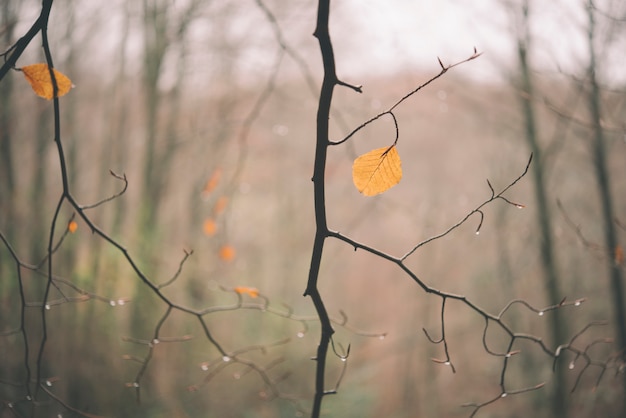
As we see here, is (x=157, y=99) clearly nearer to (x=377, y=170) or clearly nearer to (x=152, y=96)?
(x=152, y=96)

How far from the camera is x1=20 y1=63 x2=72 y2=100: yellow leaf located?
99 cm

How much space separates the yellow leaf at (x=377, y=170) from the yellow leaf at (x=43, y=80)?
636 mm

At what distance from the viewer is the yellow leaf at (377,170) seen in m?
0.85

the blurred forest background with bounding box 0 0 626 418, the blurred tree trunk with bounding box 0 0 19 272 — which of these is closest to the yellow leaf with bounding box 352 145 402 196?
the blurred forest background with bounding box 0 0 626 418

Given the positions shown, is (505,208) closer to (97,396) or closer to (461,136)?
(461,136)

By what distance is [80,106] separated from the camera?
5246 millimetres

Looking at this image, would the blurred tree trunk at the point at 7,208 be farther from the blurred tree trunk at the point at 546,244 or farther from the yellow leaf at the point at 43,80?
the blurred tree trunk at the point at 546,244

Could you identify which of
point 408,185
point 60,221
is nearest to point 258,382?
point 60,221

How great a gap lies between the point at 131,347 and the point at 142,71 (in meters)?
3.04

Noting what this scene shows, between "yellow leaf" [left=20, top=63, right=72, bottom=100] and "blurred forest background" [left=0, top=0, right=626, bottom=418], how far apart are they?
51 cm

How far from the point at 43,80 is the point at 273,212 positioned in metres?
10.3

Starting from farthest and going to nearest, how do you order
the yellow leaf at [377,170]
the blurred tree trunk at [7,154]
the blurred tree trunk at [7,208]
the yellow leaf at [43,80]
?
the blurred tree trunk at [7,208], the blurred tree trunk at [7,154], the yellow leaf at [43,80], the yellow leaf at [377,170]

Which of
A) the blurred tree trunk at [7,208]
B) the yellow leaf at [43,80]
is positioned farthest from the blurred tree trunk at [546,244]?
the blurred tree trunk at [7,208]

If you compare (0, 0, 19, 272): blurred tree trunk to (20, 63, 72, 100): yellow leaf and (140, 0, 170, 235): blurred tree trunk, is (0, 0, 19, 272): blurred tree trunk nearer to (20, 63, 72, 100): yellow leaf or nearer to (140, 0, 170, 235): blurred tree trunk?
(140, 0, 170, 235): blurred tree trunk
